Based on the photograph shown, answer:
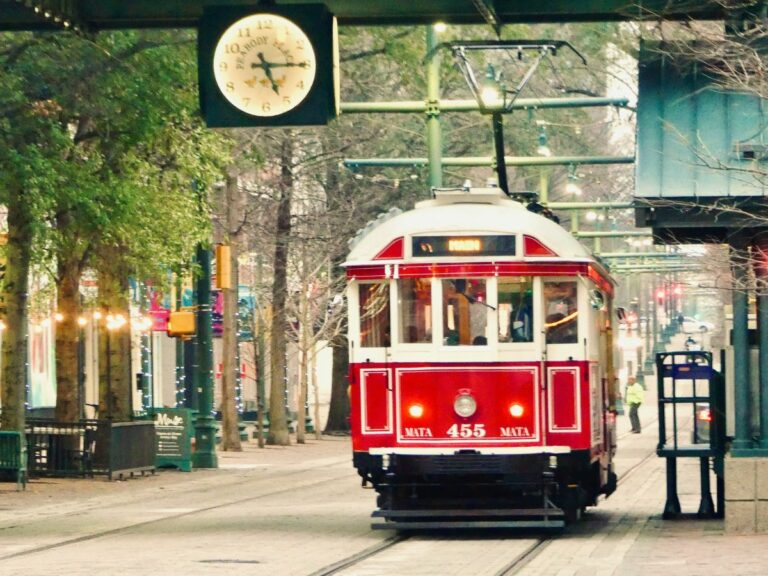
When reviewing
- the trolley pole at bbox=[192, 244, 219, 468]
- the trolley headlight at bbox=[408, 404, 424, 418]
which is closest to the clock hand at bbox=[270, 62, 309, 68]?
the trolley headlight at bbox=[408, 404, 424, 418]

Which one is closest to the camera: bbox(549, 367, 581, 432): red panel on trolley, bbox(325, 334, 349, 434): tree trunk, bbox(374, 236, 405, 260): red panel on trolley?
bbox(549, 367, 581, 432): red panel on trolley

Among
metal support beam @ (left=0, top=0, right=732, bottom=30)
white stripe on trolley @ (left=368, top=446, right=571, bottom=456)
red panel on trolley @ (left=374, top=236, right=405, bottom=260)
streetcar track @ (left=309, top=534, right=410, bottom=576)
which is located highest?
metal support beam @ (left=0, top=0, right=732, bottom=30)

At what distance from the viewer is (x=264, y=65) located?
1484 centimetres

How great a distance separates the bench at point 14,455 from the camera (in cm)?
2788

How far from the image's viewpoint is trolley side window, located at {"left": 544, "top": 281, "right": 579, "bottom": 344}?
17.8 meters

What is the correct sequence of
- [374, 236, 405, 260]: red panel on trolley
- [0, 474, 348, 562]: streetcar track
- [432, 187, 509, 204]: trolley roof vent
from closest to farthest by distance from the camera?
1. [0, 474, 348, 562]: streetcar track
2. [374, 236, 405, 260]: red panel on trolley
3. [432, 187, 509, 204]: trolley roof vent

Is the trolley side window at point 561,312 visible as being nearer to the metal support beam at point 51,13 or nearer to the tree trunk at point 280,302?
the metal support beam at point 51,13

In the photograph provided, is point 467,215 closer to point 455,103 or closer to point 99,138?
point 455,103

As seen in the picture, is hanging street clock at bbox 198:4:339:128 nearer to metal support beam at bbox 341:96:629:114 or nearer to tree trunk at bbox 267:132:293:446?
metal support beam at bbox 341:96:629:114

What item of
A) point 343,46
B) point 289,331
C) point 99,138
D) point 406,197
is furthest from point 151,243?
point 289,331

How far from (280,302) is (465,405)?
27.2 metres

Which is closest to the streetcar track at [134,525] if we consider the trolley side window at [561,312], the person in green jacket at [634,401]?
the trolley side window at [561,312]

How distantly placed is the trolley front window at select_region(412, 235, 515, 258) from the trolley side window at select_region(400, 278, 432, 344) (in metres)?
0.30

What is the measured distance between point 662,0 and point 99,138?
12.9 meters
